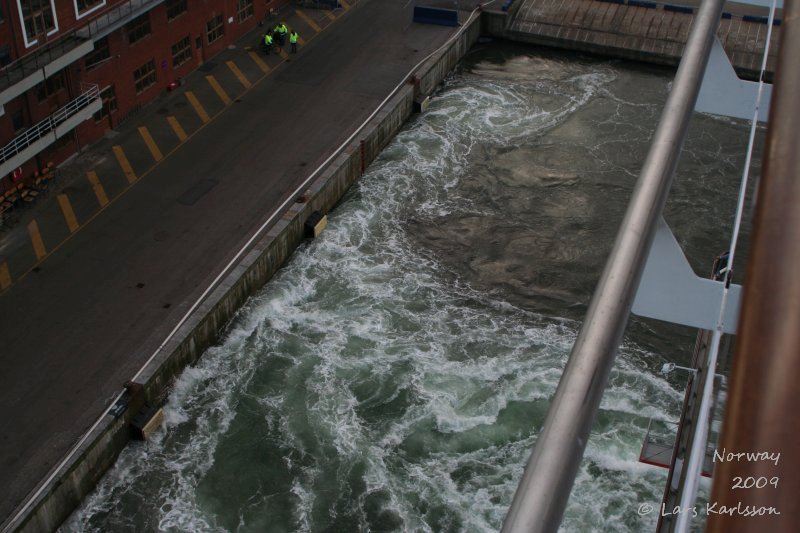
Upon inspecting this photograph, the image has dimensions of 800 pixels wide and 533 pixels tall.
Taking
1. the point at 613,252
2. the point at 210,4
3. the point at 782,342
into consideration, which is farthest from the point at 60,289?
the point at 782,342

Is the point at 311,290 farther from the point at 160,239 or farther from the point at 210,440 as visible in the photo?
the point at 210,440

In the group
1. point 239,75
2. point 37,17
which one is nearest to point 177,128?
point 239,75

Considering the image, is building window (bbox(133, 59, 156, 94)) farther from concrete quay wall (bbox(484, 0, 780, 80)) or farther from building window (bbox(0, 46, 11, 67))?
concrete quay wall (bbox(484, 0, 780, 80))

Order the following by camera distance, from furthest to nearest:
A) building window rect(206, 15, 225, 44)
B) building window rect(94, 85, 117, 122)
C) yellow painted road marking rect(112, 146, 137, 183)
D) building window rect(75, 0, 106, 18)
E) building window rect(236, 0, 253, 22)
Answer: building window rect(236, 0, 253, 22), building window rect(206, 15, 225, 44), building window rect(94, 85, 117, 122), yellow painted road marking rect(112, 146, 137, 183), building window rect(75, 0, 106, 18)

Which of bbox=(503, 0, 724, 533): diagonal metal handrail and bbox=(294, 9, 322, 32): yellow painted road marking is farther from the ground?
bbox=(294, 9, 322, 32): yellow painted road marking

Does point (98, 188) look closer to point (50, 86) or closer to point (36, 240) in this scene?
point (36, 240)

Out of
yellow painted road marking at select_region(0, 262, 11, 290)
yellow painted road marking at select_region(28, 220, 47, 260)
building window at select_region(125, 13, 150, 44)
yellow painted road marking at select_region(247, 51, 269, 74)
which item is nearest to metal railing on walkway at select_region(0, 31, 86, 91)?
building window at select_region(125, 13, 150, 44)
